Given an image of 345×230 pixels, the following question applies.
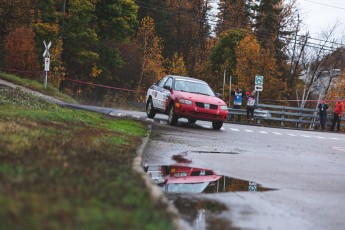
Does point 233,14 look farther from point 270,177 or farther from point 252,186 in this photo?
point 252,186

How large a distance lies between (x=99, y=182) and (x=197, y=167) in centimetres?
414

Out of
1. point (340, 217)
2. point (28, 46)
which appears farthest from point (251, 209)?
point (28, 46)

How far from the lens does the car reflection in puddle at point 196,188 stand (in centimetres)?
528

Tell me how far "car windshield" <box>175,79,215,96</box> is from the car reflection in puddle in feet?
32.7

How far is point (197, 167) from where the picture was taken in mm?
8984

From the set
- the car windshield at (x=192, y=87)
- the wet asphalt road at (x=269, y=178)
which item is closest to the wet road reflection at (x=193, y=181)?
the wet asphalt road at (x=269, y=178)

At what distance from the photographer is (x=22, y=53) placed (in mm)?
33750

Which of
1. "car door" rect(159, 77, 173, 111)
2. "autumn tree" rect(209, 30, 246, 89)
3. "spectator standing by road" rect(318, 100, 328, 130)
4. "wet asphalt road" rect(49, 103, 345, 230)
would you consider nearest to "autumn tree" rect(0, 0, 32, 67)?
"car door" rect(159, 77, 173, 111)

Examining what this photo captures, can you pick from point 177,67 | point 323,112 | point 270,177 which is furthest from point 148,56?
point 270,177

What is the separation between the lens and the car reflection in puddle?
528cm

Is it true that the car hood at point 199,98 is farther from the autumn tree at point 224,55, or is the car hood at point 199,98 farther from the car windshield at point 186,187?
the autumn tree at point 224,55

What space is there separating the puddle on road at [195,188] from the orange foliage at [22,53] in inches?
1017

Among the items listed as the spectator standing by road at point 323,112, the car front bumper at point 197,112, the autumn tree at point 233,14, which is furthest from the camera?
the autumn tree at point 233,14

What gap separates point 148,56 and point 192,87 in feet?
123
